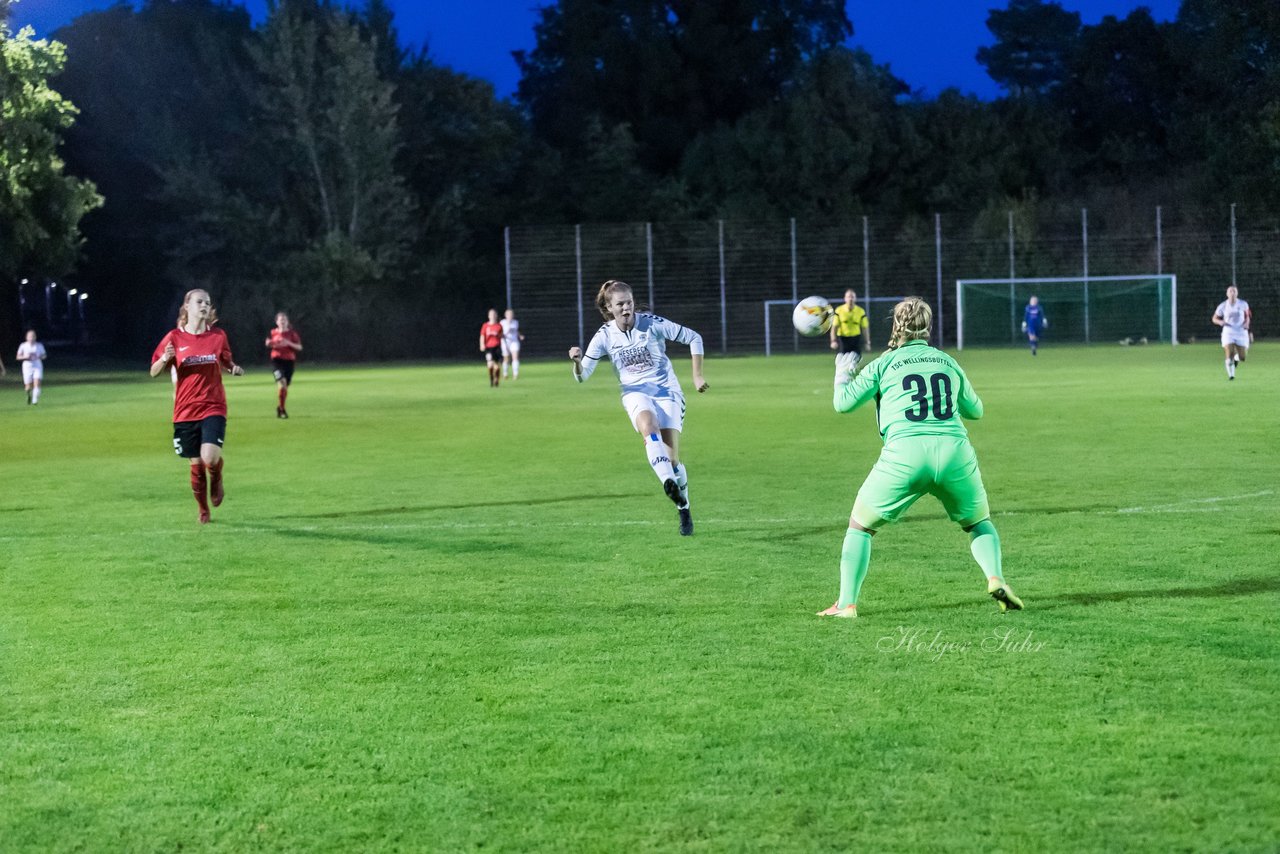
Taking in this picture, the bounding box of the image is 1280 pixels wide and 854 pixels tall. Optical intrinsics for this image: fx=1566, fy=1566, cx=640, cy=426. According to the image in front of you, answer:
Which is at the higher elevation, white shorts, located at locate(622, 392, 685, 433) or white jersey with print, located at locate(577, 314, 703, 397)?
white jersey with print, located at locate(577, 314, 703, 397)

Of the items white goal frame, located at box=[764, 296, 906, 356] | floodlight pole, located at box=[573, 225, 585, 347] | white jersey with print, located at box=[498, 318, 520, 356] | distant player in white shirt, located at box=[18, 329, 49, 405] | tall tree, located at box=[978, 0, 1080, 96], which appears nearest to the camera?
distant player in white shirt, located at box=[18, 329, 49, 405]

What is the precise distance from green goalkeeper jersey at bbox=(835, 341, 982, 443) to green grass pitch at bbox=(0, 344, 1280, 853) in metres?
0.97

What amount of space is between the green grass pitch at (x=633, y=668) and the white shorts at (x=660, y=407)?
0.78 meters

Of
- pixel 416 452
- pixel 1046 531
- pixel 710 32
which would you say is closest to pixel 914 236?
pixel 710 32

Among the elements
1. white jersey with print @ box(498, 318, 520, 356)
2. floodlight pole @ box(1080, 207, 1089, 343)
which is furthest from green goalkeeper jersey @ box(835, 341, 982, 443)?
floodlight pole @ box(1080, 207, 1089, 343)

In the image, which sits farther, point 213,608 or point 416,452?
point 416,452

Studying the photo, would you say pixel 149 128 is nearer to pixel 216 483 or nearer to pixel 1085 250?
pixel 1085 250

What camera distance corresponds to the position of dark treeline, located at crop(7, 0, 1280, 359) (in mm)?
57938

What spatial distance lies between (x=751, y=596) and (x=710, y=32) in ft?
203

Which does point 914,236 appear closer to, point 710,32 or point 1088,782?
point 710,32

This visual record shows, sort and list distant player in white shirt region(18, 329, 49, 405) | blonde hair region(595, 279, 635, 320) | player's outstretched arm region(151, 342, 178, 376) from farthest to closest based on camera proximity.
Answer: distant player in white shirt region(18, 329, 49, 405)
player's outstretched arm region(151, 342, 178, 376)
blonde hair region(595, 279, 635, 320)

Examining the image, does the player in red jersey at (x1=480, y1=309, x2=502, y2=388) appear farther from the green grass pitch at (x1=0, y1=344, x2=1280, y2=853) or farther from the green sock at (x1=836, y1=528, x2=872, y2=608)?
the green sock at (x1=836, y1=528, x2=872, y2=608)

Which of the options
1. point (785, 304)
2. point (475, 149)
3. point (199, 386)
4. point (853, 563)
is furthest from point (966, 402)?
point (475, 149)

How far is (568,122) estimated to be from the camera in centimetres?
6794
